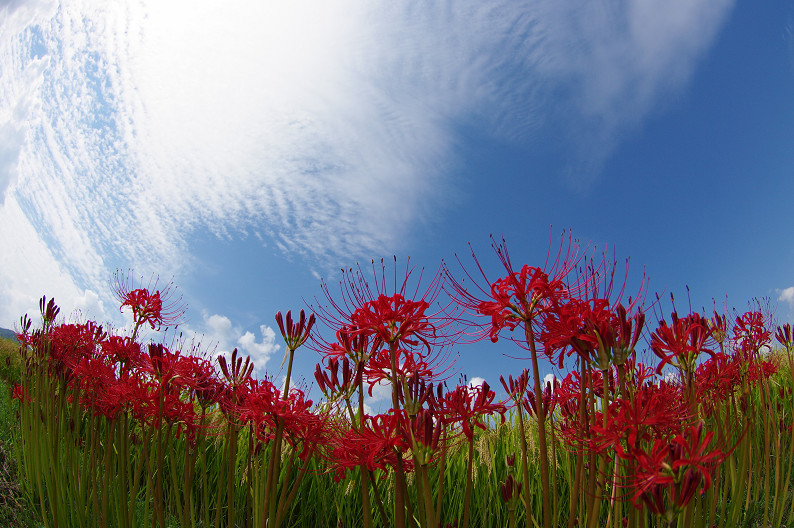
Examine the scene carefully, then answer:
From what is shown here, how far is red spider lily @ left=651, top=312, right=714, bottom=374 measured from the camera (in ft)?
7.89

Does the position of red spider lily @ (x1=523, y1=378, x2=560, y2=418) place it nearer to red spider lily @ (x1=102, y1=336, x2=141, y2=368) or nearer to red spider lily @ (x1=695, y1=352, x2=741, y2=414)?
red spider lily @ (x1=695, y1=352, x2=741, y2=414)

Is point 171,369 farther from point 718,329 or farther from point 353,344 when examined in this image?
point 718,329

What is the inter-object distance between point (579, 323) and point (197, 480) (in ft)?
15.4

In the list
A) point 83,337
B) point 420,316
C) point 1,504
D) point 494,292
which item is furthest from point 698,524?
point 1,504

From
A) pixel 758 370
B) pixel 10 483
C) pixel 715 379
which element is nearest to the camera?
pixel 715 379

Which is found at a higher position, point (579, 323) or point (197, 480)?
point (579, 323)

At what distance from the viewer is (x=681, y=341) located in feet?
7.97

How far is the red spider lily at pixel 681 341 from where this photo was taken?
2.41m

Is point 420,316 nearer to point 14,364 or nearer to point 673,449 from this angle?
point 673,449

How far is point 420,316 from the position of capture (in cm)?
212

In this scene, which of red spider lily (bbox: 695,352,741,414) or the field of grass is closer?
red spider lily (bbox: 695,352,741,414)

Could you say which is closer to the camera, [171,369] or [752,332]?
[171,369]

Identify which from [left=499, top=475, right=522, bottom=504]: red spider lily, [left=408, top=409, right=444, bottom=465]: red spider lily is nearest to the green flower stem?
[left=499, top=475, right=522, bottom=504]: red spider lily

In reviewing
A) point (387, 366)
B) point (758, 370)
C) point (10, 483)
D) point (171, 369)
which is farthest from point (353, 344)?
point (10, 483)
